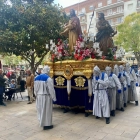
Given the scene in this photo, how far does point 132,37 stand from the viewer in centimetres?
2308

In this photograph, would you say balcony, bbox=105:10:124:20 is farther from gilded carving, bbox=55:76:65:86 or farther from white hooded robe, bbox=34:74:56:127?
white hooded robe, bbox=34:74:56:127

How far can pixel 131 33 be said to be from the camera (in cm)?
2284

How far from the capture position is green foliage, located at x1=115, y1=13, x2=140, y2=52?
22562 mm

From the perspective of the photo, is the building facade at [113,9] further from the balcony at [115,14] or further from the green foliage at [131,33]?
the green foliage at [131,33]

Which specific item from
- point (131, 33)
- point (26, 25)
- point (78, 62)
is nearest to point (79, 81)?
point (78, 62)

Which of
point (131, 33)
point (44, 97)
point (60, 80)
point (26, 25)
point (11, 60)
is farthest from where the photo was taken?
point (11, 60)

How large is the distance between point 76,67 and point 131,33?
19.4 m

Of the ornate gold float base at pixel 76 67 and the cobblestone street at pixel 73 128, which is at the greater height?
the ornate gold float base at pixel 76 67

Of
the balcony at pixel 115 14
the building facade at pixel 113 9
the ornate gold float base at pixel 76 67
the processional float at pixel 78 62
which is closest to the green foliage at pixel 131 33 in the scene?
the building facade at pixel 113 9

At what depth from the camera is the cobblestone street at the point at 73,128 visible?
406cm

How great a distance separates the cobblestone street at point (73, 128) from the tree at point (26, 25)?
419 cm

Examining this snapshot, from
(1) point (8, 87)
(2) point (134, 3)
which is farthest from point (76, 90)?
(2) point (134, 3)

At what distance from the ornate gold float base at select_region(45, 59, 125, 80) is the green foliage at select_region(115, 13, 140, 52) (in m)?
18.1

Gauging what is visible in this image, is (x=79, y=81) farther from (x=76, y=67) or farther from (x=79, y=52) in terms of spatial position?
(x=79, y=52)
